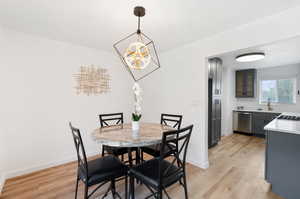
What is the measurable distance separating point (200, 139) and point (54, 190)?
245cm

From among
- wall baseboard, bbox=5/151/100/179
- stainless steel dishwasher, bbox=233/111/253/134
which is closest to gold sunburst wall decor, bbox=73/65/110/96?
wall baseboard, bbox=5/151/100/179

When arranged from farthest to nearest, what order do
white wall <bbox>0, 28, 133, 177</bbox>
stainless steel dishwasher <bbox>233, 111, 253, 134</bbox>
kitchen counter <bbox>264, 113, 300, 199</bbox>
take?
stainless steel dishwasher <bbox>233, 111, 253, 134</bbox> → white wall <bbox>0, 28, 133, 177</bbox> → kitchen counter <bbox>264, 113, 300, 199</bbox>

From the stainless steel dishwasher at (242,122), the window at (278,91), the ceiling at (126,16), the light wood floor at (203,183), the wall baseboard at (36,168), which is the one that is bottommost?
the light wood floor at (203,183)

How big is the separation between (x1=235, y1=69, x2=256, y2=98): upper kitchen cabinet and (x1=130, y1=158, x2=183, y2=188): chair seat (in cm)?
447

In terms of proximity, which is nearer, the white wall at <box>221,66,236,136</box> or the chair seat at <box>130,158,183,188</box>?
the chair seat at <box>130,158,183,188</box>

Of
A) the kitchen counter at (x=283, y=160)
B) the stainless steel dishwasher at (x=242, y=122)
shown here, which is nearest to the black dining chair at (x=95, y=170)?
the kitchen counter at (x=283, y=160)

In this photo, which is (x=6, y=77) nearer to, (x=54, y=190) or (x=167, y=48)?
(x=54, y=190)

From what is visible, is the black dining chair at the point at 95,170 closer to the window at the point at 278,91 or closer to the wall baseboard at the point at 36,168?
the wall baseboard at the point at 36,168

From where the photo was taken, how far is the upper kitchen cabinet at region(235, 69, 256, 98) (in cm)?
466

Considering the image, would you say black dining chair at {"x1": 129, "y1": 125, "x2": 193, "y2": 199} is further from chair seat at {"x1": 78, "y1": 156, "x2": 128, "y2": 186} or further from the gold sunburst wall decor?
the gold sunburst wall decor

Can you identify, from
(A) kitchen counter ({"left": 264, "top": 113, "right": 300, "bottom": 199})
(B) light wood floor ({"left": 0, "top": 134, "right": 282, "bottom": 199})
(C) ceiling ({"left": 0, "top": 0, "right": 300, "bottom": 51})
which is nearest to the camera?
(C) ceiling ({"left": 0, "top": 0, "right": 300, "bottom": 51})

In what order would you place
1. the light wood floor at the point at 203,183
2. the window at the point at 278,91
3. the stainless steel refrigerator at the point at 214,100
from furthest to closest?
the window at the point at 278,91 < the stainless steel refrigerator at the point at 214,100 < the light wood floor at the point at 203,183

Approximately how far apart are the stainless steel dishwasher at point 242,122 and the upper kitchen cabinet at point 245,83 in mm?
633

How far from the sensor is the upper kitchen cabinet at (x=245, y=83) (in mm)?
4658
